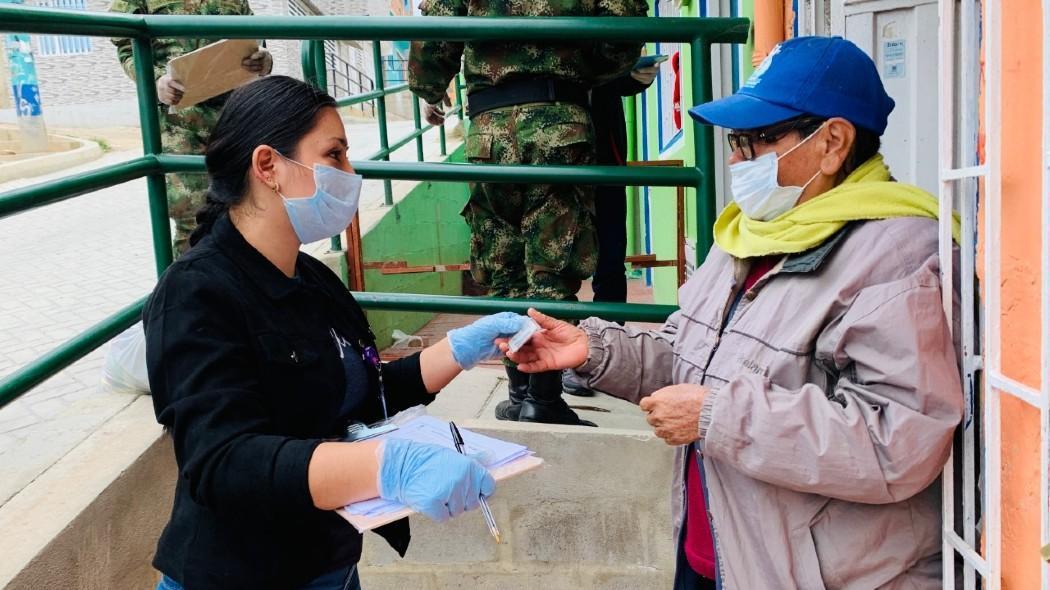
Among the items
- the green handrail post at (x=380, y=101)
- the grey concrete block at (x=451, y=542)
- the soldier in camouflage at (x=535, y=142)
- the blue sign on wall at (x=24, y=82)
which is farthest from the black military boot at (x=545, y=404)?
the blue sign on wall at (x=24, y=82)

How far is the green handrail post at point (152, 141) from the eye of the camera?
274 cm

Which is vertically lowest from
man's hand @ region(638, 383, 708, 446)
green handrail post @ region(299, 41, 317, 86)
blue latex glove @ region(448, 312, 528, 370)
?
man's hand @ region(638, 383, 708, 446)

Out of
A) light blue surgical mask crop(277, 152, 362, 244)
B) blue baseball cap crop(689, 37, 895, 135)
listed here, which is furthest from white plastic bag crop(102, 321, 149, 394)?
blue baseball cap crop(689, 37, 895, 135)

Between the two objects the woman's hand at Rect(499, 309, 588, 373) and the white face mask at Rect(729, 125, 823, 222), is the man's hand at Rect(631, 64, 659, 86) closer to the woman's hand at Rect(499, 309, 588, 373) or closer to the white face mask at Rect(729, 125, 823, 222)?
the woman's hand at Rect(499, 309, 588, 373)

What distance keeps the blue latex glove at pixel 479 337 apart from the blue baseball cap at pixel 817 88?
0.64m

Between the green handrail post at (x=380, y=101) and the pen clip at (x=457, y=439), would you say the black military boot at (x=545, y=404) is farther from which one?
the green handrail post at (x=380, y=101)

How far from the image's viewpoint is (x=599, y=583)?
2881 mm

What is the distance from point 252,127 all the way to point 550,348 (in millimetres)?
781

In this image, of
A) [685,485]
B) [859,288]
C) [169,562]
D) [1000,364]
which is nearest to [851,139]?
[859,288]

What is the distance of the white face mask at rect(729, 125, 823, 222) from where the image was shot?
1734 millimetres

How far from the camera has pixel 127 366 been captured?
2.63 meters

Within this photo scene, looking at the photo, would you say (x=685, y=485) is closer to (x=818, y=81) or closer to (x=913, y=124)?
(x=818, y=81)

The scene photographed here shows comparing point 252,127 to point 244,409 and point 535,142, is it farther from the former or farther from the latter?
point 535,142

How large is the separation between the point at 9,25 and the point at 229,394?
111cm
